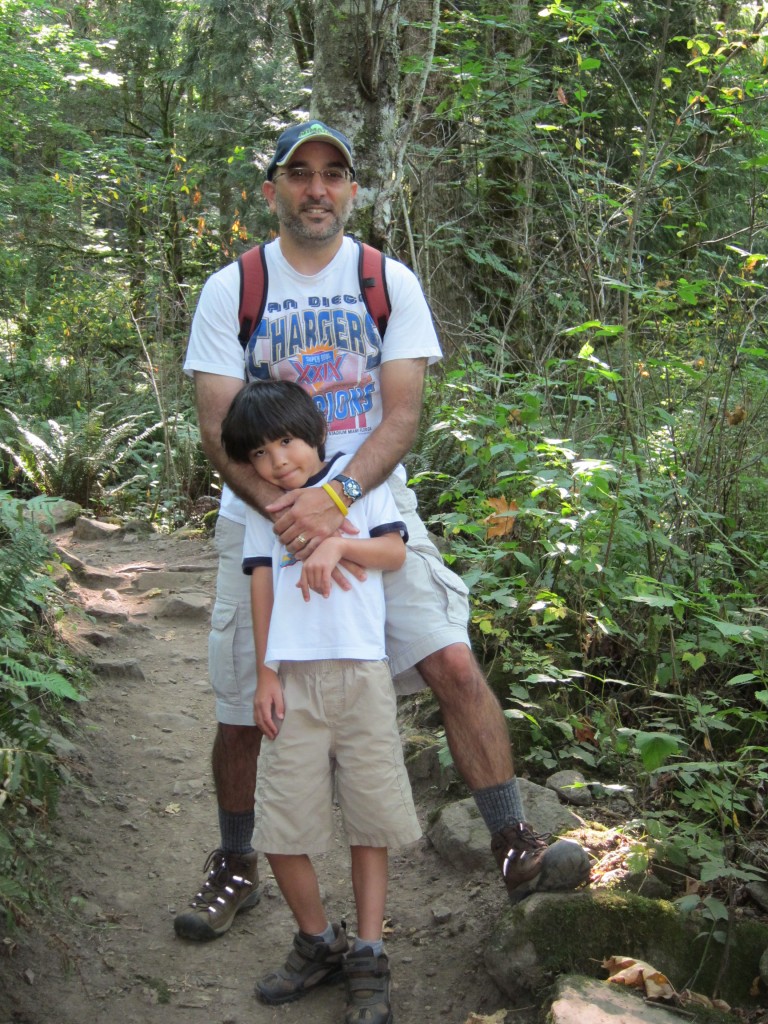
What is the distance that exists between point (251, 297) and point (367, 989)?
2254mm

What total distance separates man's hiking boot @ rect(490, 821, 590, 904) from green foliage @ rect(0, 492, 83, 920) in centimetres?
143

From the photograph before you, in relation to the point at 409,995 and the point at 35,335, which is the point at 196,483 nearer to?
the point at 35,335

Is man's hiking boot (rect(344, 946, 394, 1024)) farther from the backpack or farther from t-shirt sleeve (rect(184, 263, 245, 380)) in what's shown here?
the backpack

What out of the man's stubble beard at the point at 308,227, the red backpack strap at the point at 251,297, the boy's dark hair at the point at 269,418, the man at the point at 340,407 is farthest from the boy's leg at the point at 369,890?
the man's stubble beard at the point at 308,227

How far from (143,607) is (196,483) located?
10.0ft

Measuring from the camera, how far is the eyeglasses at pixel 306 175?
3391 mm

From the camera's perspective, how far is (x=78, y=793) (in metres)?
4.43

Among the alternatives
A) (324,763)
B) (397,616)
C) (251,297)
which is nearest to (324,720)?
(324,763)

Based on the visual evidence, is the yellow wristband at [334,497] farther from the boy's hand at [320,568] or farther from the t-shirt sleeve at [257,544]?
the t-shirt sleeve at [257,544]

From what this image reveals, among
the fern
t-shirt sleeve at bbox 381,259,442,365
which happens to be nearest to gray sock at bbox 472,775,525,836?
t-shirt sleeve at bbox 381,259,442,365

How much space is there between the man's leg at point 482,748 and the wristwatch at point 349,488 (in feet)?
1.94

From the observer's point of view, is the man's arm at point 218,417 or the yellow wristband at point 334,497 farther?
the man's arm at point 218,417

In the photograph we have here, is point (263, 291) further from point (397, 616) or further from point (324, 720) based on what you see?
point (324, 720)

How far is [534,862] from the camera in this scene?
3148 mm
